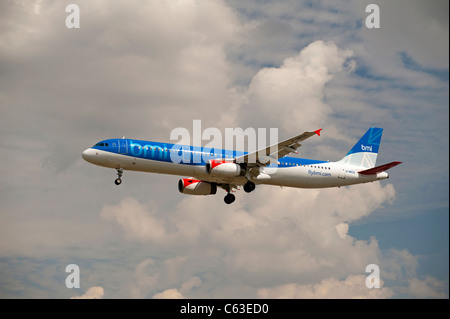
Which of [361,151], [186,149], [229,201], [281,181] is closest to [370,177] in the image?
[361,151]

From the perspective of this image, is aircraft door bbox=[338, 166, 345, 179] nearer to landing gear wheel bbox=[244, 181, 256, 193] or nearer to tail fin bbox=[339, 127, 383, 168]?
tail fin bbox=[339, 127, 383, 168]

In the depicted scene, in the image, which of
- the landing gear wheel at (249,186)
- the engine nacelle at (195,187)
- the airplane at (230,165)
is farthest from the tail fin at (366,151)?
the engine nacelle at (195,187)

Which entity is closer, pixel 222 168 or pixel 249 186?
pixel 222 168

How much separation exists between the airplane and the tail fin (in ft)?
0.55

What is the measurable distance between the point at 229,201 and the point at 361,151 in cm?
1759

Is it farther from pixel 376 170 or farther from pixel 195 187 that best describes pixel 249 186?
pixel 376 170

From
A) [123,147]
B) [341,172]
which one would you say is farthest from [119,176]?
[341,172]

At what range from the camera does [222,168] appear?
5344 centimetres

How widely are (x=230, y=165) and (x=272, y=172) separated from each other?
17.7 ft

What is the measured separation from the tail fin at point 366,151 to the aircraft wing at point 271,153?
41.9ft

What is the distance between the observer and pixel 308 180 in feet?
196

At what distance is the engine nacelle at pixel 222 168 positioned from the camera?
53062 millimetres
